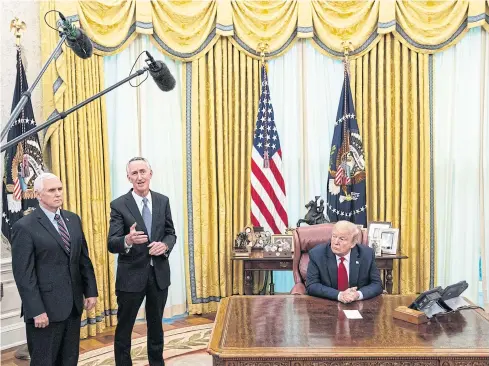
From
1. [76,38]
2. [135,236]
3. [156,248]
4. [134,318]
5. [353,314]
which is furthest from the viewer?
[134,318]

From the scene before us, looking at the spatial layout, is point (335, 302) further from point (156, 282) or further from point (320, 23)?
point (320, 23)

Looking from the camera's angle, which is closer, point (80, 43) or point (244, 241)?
point (80, 43)

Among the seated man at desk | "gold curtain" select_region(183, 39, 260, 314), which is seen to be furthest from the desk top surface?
"gold curtain" select_region(183, 39, 260, 314)

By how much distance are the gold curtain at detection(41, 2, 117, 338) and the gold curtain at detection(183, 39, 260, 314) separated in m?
0.81

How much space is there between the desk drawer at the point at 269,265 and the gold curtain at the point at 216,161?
653 millimetres

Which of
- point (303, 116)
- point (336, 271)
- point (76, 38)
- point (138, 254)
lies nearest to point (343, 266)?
point (336, 271)

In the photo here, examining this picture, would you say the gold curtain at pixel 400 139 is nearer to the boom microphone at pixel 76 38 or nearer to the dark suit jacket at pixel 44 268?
the dark suit jacket at pixel 44 268

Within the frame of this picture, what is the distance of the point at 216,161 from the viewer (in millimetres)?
5176

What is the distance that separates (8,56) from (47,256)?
2307mm

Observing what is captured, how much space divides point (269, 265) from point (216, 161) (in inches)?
48.4

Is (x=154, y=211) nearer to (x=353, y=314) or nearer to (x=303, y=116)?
(x=353, y=314)

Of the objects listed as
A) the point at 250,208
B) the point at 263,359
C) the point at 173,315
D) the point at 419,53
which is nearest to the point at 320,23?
the point at 419,53

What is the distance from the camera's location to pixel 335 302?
3.01 m

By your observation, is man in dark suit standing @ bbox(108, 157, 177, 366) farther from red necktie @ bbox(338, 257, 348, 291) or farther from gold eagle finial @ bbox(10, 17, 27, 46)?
gold eagle finial @ bbox(10, 17, 27, 46)
